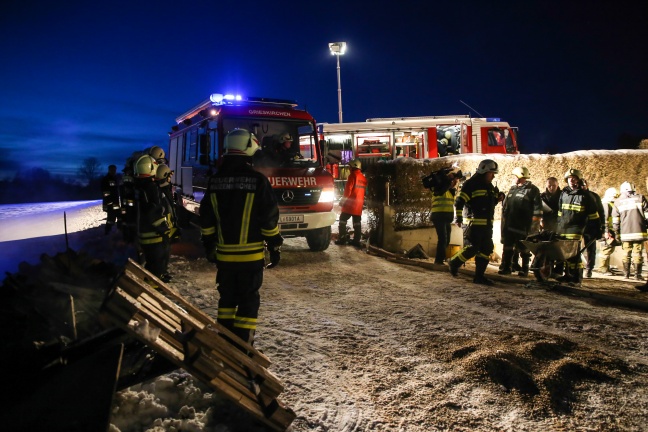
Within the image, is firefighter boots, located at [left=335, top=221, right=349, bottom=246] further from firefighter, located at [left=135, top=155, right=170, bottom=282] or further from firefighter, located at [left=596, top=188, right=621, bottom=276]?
firefighter, located at [left=596, top=188, right=621, bottom=276]

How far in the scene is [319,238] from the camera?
29.1ft

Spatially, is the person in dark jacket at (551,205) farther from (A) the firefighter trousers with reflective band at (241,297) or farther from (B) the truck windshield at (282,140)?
(A) the firefighter trousers with reflective band at (241,297)

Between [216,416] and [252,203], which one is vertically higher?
[252,203]

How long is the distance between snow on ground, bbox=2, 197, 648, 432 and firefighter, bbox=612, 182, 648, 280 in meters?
2.81

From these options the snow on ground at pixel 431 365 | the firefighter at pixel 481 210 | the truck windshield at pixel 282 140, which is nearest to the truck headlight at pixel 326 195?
the truck windshield at pixel 282 140

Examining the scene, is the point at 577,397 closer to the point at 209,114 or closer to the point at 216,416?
the point at 216,416

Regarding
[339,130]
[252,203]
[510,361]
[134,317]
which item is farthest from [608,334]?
[339,130]

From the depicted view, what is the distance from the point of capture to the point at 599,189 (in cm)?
963

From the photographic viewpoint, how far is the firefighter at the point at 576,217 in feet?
21.6

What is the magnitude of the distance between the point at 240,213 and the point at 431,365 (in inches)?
81.2

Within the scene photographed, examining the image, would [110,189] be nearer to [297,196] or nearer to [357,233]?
Answer: [297,196]

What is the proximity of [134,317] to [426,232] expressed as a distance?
27.8 ft

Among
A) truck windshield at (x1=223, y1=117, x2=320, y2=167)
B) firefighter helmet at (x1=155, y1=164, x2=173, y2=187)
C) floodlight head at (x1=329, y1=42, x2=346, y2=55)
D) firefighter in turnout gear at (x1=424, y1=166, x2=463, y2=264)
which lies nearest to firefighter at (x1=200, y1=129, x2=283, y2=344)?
firefighter helmet at (x1=155, y1=164, x2=173, y2=187)

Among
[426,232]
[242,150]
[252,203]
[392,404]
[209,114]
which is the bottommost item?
[392,404]
